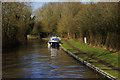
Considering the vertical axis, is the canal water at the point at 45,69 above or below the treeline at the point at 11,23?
below

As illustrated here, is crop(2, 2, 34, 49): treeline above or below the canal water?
above

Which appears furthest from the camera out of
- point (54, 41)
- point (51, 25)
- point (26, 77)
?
point (51, 25)

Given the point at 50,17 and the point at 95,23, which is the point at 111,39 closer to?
the point at 95,23

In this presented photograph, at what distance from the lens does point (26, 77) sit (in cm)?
1155

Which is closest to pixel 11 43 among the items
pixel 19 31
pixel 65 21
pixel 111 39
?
pixel 19 31

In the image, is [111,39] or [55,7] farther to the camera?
[55,7]

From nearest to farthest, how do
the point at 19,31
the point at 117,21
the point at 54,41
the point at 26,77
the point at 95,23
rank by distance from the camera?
1. the point at 26,77
2. the point at 117,21
3. the point at 95,23
4. the point at 54,41
5. the point at 19,31

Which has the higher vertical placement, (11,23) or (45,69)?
(11,23)

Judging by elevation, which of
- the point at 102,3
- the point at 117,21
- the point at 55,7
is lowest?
the point at 117,21

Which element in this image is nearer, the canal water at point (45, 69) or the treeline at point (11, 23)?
the canal water at point (45, 69)

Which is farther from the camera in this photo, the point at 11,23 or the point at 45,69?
the point at 11,23

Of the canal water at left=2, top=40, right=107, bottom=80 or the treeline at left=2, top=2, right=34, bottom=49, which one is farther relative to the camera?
the treeline at left=2, top=2, right=34, bottom=49

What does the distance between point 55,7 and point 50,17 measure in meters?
5.12

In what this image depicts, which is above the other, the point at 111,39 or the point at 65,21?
the point at 65,21
